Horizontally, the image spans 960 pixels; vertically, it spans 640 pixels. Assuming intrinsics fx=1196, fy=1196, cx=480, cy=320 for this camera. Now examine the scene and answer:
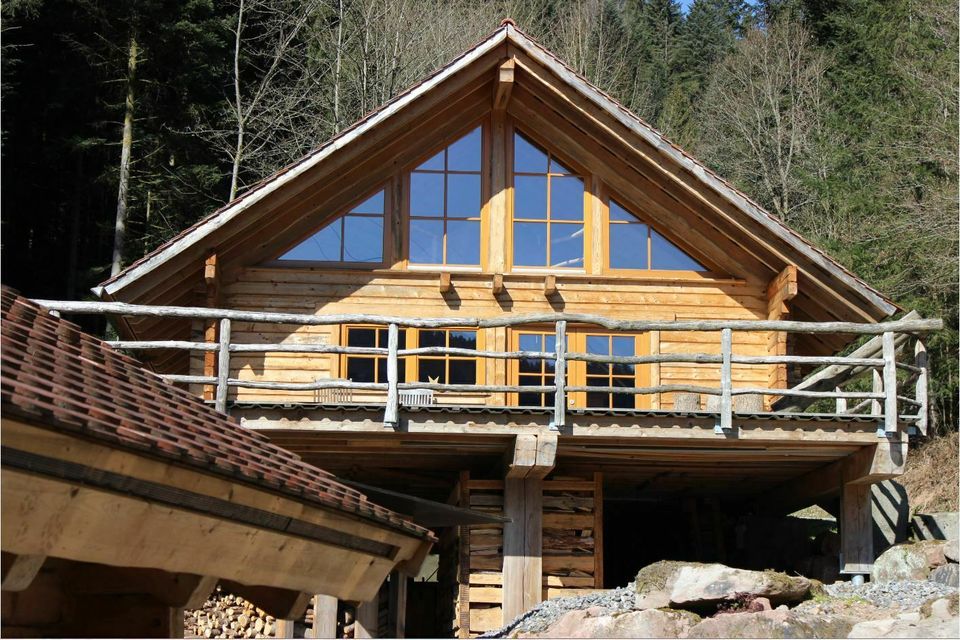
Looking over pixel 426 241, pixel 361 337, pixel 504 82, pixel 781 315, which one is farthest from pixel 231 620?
pixel 781 315

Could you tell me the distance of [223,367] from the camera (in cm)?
1297

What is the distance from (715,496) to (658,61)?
3200cm

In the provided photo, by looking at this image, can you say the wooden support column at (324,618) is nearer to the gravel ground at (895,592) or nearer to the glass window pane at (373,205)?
the glass window pane at (373,205)

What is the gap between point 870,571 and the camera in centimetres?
1383

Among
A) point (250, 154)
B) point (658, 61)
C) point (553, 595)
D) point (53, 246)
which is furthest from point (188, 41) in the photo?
point (658, 61)

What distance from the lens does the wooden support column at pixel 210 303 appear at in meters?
15.1

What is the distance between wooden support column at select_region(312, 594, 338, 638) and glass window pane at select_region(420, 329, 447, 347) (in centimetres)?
365

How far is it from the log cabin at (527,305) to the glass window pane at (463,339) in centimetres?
3

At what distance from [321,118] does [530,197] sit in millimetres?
15955

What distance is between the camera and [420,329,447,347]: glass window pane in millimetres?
15922

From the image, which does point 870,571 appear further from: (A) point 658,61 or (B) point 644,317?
(A) point 658,61

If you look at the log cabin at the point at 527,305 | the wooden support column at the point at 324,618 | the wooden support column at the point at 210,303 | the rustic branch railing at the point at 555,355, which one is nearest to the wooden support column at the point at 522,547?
the log cabin at the point at 527,305

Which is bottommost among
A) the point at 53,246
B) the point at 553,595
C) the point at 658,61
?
the point at 553,595

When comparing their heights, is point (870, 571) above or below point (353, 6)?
below
